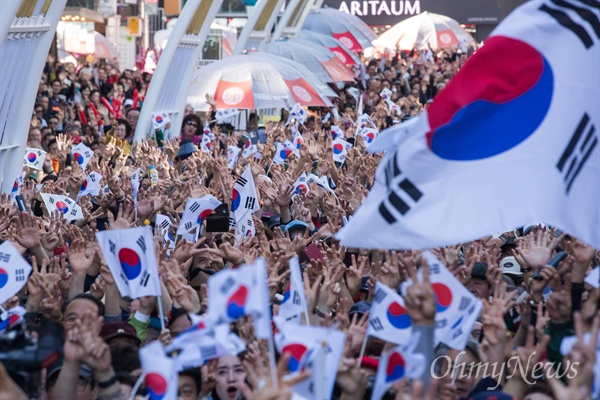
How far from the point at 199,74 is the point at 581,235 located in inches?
549

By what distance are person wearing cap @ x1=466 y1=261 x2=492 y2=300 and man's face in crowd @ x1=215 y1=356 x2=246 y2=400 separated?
1.88 metres

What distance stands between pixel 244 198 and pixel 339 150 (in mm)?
4959

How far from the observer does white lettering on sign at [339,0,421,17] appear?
62.9 metres

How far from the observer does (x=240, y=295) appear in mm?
4906

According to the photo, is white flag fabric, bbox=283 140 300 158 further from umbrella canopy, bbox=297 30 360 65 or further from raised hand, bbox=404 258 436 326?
umbrella canopy, bbox=297 30 360 65

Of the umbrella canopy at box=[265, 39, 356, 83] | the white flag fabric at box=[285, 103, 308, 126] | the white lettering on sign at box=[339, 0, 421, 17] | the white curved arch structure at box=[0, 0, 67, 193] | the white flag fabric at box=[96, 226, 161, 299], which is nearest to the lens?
the white flag fabric at box=[96, 226, 161, 299]

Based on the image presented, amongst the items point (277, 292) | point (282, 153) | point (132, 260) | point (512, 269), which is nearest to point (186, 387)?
point (132, 260)

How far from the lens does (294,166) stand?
1307 centimetres

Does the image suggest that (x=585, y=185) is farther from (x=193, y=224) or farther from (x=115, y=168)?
(x=115, y=168)

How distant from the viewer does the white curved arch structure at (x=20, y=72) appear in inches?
490

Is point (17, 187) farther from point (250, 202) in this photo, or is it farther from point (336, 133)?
point (336, 133)

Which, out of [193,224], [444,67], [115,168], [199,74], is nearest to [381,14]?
[444,67]

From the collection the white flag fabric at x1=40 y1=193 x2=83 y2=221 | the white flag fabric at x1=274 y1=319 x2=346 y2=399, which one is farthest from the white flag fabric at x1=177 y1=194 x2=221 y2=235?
the white flag fabric at x1=274 y1=319 x2=346 y2=399

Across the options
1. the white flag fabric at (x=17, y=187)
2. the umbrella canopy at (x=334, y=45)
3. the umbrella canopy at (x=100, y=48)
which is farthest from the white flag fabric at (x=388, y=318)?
the umbrella canopy at (x=100, y=48)
